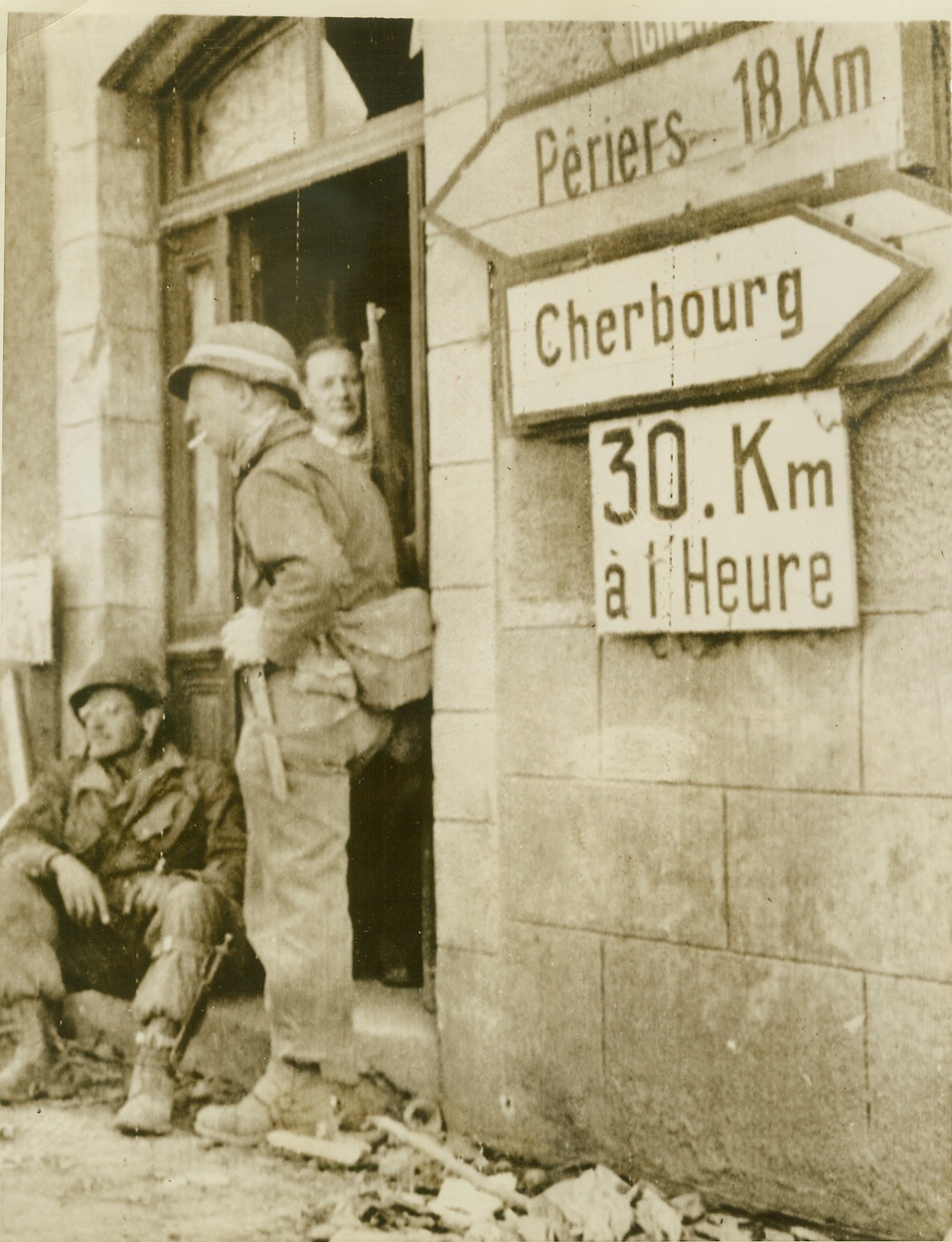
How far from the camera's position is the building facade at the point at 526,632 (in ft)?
7.30

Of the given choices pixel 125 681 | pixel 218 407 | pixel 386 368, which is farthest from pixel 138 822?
pixel 386 368

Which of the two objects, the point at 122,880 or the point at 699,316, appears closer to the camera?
the point at 699,316

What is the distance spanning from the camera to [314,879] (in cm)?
283

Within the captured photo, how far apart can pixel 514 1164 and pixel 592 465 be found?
161cm

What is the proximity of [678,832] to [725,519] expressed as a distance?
673 mm

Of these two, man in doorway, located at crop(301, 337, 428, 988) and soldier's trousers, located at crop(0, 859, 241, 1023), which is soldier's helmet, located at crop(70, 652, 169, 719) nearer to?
soldier's trousers, located at crop(0, 859, 241, 1023)

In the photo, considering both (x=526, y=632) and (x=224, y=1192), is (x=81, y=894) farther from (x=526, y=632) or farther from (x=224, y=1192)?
(x=526, y=632)

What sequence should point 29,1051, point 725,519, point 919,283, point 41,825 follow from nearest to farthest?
point 919,283, point 725,519, point 29,1051, point 41,825

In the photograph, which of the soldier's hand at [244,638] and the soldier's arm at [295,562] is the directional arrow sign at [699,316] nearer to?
the soldier's arm at [295,562]

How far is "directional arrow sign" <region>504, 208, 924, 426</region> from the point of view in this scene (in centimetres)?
222

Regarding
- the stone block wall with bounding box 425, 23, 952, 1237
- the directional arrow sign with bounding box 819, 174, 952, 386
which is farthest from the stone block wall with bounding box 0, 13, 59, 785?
the directional arrow sign with bounding box 819, 174, 952, 386

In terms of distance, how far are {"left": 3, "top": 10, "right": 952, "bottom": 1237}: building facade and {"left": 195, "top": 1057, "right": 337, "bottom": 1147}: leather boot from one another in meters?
0.34

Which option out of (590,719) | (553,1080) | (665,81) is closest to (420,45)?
(665,81)

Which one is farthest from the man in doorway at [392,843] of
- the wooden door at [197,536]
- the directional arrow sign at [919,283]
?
the directional arrow sign at [919,283]
